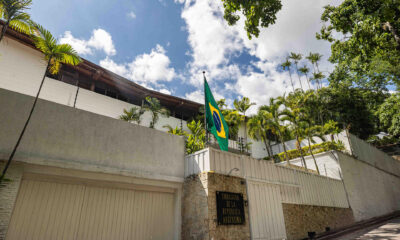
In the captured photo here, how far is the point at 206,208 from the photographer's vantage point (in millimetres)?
7410

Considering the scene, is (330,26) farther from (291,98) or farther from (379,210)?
(291,98)

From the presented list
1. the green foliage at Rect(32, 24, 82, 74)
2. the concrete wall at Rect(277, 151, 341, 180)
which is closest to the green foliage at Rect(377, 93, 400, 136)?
the concrete wall at Rect(277, 151, 341, 180)

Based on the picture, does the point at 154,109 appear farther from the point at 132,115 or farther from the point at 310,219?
the point at 310,219

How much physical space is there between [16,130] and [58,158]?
48.5 inches

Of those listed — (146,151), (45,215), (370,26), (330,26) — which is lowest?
(45,215)

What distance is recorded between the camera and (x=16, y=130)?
576 centimetres

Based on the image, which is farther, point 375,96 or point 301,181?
point 375,96

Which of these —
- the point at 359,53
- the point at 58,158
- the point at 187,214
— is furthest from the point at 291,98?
the point at 58,158

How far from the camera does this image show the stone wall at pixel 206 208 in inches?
287

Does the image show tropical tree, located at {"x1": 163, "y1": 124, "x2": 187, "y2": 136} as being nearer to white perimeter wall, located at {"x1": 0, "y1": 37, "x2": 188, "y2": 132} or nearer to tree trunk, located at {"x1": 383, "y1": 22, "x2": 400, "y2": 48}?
white perimeter wall, located at {"x1": 0, "y1": 37, "x2": 188, "y2": 132}

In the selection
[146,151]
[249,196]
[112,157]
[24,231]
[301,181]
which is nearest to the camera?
[24,231]

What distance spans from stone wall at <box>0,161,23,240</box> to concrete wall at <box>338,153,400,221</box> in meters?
17.0

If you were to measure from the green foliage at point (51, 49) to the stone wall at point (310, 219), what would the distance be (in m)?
10.2

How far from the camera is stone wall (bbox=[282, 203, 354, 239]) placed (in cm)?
984
